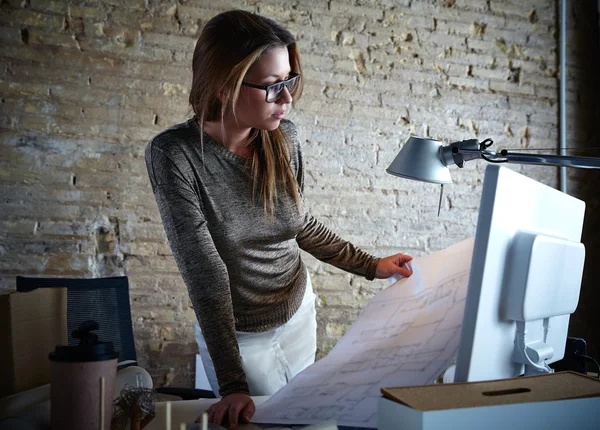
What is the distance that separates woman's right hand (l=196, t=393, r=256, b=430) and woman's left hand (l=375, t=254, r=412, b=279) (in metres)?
0.49

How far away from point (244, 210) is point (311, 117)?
2.04 meters

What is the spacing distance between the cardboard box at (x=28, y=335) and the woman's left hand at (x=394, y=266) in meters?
0.74

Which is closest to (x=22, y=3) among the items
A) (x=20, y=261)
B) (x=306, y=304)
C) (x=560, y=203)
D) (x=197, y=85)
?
(x=20, y=261)

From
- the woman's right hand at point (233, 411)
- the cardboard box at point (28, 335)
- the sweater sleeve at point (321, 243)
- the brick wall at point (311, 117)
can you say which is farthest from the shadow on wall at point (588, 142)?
the cardboard box at point (28, 335)

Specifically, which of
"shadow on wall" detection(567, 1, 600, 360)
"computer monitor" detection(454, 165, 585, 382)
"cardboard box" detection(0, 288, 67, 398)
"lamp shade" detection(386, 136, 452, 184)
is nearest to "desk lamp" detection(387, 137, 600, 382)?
"computer monitor" detection(454, 165, 585, 382)

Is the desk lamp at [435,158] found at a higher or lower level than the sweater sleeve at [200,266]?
higher

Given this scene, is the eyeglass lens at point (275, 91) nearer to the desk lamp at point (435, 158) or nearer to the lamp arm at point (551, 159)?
the desk lamp at point (435, 158)

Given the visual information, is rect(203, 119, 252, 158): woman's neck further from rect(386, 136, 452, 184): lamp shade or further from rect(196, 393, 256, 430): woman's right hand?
rect(196, 393, 256, 430): woman's right hand

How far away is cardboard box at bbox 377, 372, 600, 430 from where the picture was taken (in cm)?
74

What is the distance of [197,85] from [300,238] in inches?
21.2

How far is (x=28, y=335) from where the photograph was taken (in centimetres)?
113

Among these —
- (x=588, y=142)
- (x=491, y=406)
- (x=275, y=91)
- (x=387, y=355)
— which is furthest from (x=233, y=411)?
(x=588, y=142)

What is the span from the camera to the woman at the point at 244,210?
1.36 m

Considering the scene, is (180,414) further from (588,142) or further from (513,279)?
(588,142)
